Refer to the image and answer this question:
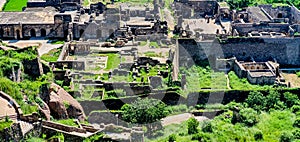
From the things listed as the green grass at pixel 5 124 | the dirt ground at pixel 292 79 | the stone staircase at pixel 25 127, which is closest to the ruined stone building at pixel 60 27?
the dirt ground at pixel 292 79

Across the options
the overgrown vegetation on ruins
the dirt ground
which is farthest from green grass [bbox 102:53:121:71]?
the overgrown vegetation on ruins

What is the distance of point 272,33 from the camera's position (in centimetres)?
4850

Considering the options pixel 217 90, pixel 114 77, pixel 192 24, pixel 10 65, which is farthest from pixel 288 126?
pixel 192 24

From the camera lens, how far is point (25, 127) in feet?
86.6

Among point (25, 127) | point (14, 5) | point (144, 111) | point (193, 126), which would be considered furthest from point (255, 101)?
point (14, 5)

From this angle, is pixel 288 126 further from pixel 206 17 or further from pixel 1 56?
pixel 206 17

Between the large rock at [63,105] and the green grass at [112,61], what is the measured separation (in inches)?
361

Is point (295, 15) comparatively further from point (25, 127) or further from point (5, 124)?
point (5, 124)

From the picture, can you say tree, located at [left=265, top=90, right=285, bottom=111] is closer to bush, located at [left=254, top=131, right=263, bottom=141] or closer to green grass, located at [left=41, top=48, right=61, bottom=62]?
bush, located at [left=254, top=131, right=263, bottom=141]

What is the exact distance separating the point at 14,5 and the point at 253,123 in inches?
1760

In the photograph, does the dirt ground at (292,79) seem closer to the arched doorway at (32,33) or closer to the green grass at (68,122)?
the green grass at (68,122)

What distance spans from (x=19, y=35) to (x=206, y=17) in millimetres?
21342

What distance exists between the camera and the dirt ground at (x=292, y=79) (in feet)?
135

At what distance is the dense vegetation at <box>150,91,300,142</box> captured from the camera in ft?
101
